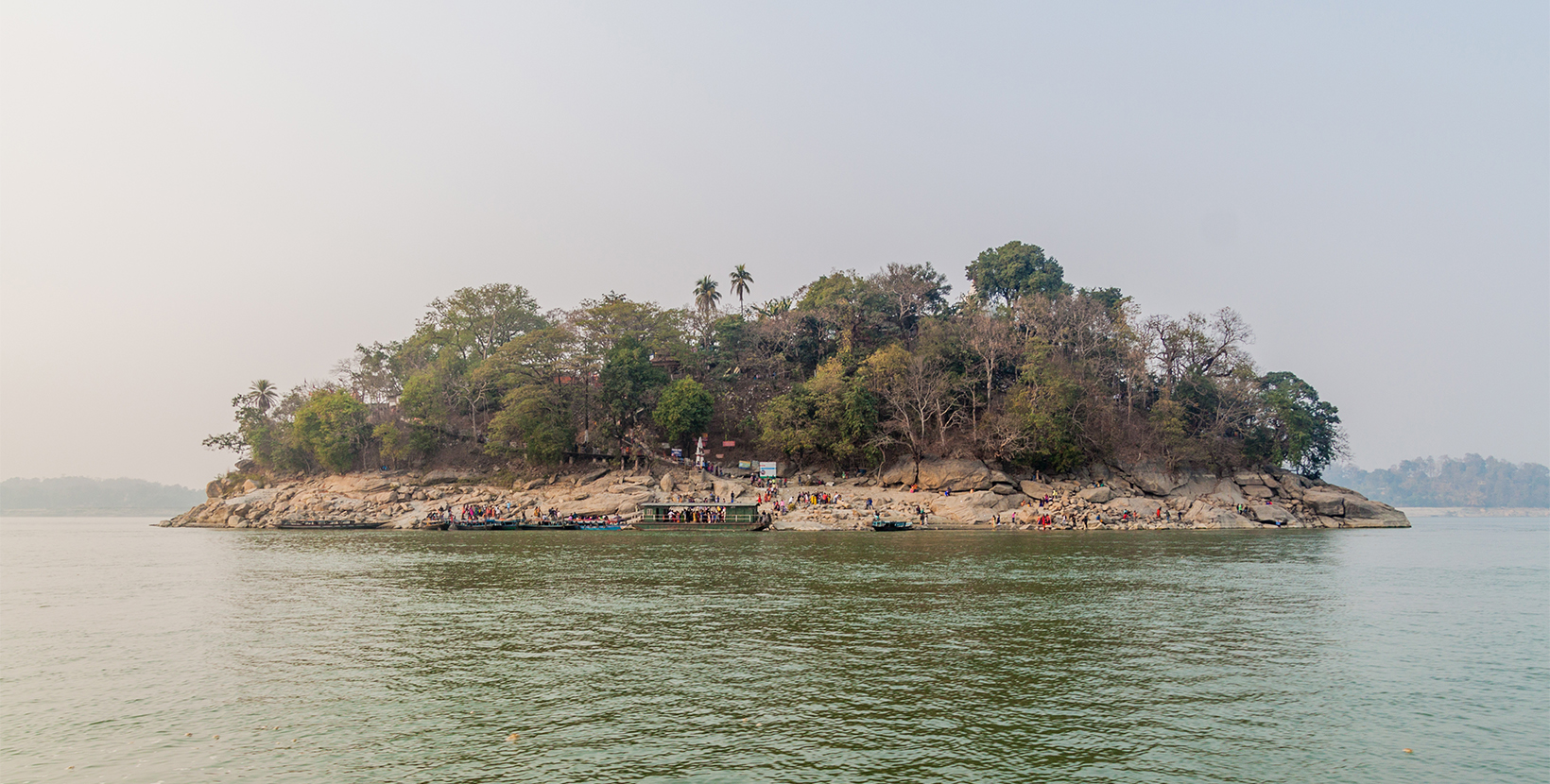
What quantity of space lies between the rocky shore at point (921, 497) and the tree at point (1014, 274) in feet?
66.4

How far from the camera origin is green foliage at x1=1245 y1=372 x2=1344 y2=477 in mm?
74500

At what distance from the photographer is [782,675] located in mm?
17453

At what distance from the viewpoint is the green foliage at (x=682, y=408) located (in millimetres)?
74562

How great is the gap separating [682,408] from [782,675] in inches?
2268

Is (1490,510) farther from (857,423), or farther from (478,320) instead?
(478,320)

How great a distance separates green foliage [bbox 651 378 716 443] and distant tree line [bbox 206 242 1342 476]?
7.4 inches

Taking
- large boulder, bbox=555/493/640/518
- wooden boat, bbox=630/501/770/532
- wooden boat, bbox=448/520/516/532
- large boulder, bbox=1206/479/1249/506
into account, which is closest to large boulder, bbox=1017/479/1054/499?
large boulder, bbox=1206/479/1249/506

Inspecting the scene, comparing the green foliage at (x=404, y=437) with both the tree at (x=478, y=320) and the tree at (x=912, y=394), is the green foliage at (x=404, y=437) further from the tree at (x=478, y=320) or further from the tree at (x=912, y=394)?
the tree at (x=912, y=394)

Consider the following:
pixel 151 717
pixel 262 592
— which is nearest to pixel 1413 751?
pixel 151 717

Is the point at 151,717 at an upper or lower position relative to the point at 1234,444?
lower

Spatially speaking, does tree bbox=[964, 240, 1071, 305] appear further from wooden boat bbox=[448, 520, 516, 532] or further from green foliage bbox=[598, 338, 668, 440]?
wooden boat bbox=[448, 520, 516, 532]

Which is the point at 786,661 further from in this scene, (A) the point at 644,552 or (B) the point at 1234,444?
(B) the point at 1234,444

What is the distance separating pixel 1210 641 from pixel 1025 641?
4.61 meters

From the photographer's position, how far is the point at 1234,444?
75.3 metres
